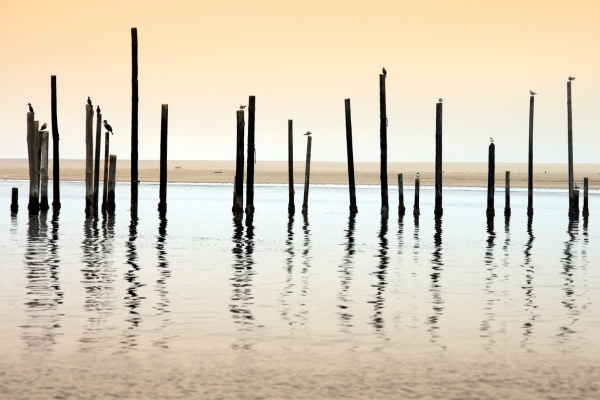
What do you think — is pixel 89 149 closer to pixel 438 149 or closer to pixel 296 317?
pixel 438 149

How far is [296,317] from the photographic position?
12.1 meters

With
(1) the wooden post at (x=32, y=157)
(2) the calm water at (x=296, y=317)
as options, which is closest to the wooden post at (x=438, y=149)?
(2) the calm water at (x=296, y=317)

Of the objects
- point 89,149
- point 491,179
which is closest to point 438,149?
point 491,179

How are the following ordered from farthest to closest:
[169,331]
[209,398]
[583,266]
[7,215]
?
[7,215] < [583,266] < [169,331] < [209,398]

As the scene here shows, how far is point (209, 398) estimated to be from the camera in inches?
320

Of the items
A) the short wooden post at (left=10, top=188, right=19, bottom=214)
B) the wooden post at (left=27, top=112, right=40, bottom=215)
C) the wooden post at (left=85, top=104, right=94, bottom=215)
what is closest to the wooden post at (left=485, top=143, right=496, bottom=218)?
the wooden post at (left=85, top=104, right=94, bottom=215)

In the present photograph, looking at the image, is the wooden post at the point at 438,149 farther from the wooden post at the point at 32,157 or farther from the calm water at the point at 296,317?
the wooden post at the point at 32,157

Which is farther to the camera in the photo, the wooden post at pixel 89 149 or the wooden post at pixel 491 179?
the wooden post at pixel 491 179

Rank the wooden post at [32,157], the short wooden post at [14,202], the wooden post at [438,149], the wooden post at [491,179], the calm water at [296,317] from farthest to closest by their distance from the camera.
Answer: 1. the short wooden post at [14,202]
2. the wooden post at [491,179]
3. the wooden post at [438,149]
4. the wooden post at [32,157]
5. the calm water at [296,317]

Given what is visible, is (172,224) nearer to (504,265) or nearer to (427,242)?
(427,242)

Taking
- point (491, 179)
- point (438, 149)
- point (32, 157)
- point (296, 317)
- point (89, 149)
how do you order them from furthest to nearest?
point (491, 179)
point (438, 149)
point (89, 149)
point (32, 157)
point (296, 317)

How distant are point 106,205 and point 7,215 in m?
3.48

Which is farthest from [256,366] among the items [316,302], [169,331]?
[316,302]

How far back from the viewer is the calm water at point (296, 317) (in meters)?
8.76
